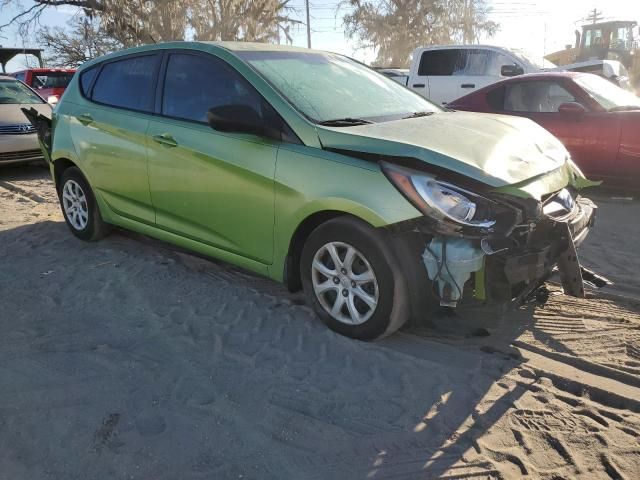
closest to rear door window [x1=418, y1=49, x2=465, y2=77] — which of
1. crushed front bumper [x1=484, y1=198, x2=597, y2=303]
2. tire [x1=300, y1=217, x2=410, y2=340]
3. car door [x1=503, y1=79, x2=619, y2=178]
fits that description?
car door [x1=503, y1=79, x2=619, y2=178]

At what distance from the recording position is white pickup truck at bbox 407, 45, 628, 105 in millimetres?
11078

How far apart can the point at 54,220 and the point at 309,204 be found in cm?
413

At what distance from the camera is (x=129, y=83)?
4.68 metres

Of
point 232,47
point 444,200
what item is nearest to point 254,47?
point 232,47

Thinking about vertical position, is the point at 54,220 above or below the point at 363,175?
below

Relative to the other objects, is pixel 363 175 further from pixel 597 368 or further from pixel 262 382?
pixel 597 368

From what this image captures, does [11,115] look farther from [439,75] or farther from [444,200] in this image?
[444,200]

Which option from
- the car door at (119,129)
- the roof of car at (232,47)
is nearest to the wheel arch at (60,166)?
the car door at (119,129)

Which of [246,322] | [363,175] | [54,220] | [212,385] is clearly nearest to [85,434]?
[212,385]

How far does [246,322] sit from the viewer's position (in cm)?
371

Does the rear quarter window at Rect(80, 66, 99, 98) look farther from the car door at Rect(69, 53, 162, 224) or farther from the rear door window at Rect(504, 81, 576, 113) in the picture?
the rear door window at Rect(504, 81, 576, 113)

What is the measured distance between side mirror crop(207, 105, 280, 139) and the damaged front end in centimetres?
85

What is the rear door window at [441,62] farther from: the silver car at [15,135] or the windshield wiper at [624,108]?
the silver car at [15,135]

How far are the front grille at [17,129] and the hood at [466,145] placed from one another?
7298 millimetres
